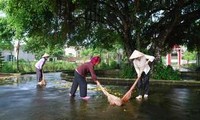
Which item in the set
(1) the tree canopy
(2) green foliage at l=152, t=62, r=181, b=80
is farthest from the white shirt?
(2) green foliage at l=152, t=62, r=181, b=80

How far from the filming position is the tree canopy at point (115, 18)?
77.0 feet

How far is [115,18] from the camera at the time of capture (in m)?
27.8

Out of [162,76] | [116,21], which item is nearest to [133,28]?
[116,21]

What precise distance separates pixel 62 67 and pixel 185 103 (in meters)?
33.2

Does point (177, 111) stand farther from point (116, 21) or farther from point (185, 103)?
point (116, 21)

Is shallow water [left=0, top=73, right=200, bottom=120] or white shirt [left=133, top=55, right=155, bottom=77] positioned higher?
white shirt [left=133, top=55, right=155, bottom=77]

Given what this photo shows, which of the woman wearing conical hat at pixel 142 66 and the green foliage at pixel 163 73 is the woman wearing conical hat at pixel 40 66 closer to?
the green foliage at pixel 163 73

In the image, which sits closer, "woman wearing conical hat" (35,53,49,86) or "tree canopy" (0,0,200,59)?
"woman wearing conical hat" (35,53,49,86)

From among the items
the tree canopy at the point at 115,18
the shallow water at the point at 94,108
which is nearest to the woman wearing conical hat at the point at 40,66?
the tree canopy at the point at 115,18

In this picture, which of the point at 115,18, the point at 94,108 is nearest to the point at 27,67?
the point at 115,18

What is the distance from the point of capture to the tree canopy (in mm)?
23484

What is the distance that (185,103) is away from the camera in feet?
43.8

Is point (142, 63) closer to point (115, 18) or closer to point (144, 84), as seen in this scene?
point (144, 84)

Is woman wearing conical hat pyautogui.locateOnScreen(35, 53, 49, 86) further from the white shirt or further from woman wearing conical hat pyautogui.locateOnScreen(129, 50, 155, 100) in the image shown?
the white shirt
